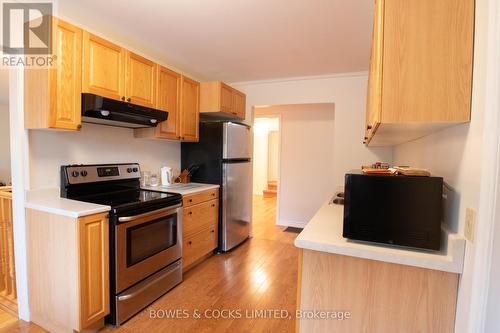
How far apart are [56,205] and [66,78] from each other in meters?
0.89

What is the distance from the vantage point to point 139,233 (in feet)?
6.51

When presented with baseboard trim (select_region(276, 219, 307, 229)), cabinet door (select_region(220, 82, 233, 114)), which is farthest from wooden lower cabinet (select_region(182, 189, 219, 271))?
baseboard trim (select_region(276, 219, 307, 229))

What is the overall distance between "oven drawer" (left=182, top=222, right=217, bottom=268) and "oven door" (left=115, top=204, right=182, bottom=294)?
19 centimetres

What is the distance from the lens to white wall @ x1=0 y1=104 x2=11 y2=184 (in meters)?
4.30

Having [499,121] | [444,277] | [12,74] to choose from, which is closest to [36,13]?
[12,74]

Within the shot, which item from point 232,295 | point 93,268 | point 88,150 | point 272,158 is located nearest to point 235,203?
point 232,295

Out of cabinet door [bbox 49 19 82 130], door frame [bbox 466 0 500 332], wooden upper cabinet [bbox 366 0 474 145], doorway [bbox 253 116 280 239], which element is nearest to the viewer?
door frame [bbox 466 0 500 332]

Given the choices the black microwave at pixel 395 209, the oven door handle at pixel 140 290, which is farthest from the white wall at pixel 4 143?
the black microwave at pixel 395 209

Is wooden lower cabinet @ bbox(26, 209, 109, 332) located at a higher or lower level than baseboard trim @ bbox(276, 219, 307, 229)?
higher

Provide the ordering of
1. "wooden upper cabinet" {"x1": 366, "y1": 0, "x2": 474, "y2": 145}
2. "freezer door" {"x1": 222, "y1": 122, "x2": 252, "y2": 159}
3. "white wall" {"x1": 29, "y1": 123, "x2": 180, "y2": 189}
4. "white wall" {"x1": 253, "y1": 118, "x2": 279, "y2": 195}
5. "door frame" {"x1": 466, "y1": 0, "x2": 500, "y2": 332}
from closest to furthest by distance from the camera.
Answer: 1. "door frame" {"x1": 466, "y1": 0, "x2": 500, "y2": 332}
2. "wooden upper cabinet" {"x1": 366, "y1": 0, "x2": 474, "y2": 145}
3. "white wall" {"x1": 29, "y1": 123, "x2": 180, "y2": 189}
4. "freezer door" {"x1": 222, "y1": 122, "x2": 252, "y2": 159}
5. "white wall" {"x1": 253, "y1": 118, "x2": 279, "y2": 195}

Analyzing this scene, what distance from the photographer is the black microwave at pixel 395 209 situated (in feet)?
3.32

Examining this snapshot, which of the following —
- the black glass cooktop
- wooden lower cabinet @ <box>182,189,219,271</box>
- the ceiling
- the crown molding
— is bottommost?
wooden lower cabinet @ <box>182,189,219,271</box>

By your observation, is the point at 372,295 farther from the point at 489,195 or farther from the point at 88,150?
the point at 88,150

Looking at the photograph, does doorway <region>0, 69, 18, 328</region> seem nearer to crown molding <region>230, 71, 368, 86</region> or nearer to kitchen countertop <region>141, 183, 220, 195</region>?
kitchen countertop <region>141, 183, 220, 195</region>
